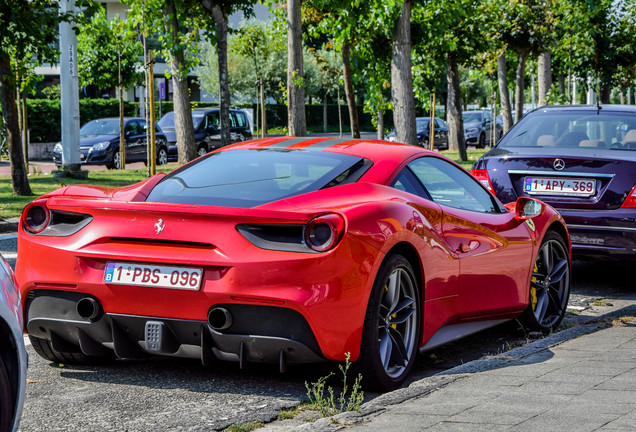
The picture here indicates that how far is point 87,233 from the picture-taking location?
5137 millimetres

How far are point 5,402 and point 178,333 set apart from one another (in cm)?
163

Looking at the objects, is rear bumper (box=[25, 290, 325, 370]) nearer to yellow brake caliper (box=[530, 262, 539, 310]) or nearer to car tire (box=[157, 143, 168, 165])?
yellow brake caliper (box=[530, 262, 539, 310])

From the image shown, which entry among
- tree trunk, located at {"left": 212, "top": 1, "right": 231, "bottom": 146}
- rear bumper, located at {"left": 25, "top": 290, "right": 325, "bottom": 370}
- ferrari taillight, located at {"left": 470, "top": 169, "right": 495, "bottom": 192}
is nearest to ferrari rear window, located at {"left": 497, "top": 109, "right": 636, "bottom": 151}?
ferrari taillight, located at {"left": 470, "top": 169, "right": 495, "bottom": 192}

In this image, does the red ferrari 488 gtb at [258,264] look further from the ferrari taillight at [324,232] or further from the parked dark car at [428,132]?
the parked dark car at [428,132]

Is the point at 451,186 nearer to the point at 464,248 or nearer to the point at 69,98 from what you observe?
the point at 464,248

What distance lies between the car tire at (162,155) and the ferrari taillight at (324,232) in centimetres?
2753

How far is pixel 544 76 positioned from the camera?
28984 mm

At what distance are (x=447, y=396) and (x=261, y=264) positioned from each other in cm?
102

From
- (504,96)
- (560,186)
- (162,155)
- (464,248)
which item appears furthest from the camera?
(504,96)

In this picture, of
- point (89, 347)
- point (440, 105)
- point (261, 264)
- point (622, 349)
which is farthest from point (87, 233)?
point (440, 105)

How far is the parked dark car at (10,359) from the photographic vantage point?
3365 millimetres

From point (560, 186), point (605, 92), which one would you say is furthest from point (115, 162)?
point (560, 186)

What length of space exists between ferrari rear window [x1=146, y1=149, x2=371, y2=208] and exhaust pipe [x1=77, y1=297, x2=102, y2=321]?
25.3 inches

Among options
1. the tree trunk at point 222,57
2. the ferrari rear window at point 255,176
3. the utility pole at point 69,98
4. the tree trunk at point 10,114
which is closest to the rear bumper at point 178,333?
the ferrari rear window at point 255,176
